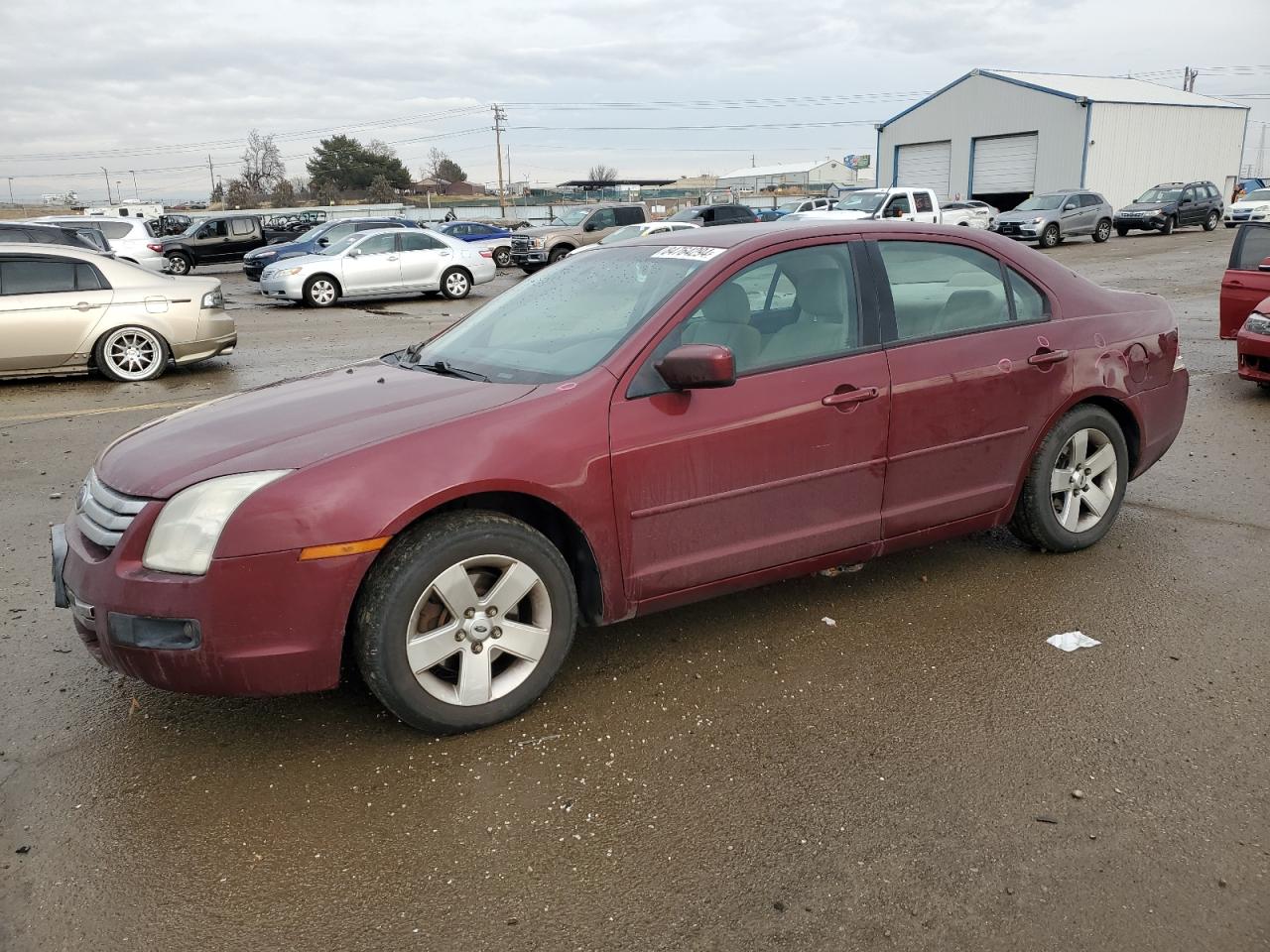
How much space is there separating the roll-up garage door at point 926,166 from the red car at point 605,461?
152ft

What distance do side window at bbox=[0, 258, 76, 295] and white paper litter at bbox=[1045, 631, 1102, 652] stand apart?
10.3 meters

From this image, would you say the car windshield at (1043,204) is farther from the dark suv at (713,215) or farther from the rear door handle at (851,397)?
the rear door handle at (851,397)

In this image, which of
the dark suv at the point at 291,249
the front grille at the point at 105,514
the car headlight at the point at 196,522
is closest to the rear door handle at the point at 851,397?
the car headlight at the point at 196,522

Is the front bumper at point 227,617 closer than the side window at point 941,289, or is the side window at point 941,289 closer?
the front bumper at point 227,617

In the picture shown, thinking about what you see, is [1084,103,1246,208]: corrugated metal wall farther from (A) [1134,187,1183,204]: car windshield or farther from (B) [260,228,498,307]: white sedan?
(B) [260,228,498,307]: white sedan

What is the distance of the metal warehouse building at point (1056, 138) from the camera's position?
4266 cm

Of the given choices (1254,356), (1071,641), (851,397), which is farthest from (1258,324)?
(851,397)

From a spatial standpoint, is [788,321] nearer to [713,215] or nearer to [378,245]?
[378,245]

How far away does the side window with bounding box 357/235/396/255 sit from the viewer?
65.2 ft

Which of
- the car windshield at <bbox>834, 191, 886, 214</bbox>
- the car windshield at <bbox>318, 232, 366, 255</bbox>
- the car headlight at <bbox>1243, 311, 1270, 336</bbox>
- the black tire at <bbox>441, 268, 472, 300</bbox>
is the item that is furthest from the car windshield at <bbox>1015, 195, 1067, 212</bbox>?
the car headlight at <bbox>1243, 311, 1270, 336</bbox>

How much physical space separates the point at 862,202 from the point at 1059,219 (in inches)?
342

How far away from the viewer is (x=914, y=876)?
2.69 metres

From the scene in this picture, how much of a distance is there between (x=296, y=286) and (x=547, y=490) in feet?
56.6

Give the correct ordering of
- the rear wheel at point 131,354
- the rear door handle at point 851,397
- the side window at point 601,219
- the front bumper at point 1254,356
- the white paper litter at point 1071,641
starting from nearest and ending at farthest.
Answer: the rear door handle at point 851,397 → the white paper litter at point 1071,641 → the front bumper at point 1254,356 → the rear wheel at point 131,354 → the side window at point 601,219
